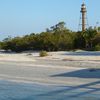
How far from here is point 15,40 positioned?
53.4 metres

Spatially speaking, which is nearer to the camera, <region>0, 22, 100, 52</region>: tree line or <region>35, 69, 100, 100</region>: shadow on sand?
<region>35, 69, 100, 100</region>: shadow on sand

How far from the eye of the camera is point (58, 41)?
4838cm

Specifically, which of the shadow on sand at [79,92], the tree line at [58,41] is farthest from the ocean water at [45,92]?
the tree line at [58,41]

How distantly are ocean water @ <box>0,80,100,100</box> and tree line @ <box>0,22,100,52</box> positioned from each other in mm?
35081

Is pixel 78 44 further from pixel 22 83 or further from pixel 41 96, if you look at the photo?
pixel 41 96

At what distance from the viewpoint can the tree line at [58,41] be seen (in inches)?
1933

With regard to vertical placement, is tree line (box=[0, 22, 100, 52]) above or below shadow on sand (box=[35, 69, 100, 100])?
above

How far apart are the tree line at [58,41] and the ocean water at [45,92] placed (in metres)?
35.1

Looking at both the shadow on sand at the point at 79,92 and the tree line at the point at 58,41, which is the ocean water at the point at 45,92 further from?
the tree line at the point at 58,41

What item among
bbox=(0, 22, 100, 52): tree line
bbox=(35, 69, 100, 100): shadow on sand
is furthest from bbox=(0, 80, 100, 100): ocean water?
bbox=(0, 22, 100, 52): tree line

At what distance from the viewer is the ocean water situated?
1095 centimetres

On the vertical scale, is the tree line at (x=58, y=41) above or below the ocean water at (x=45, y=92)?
above

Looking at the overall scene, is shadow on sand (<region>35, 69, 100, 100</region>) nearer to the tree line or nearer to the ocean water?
the ocean water

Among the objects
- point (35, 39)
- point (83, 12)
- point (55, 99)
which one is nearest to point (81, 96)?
point (55, 99)
